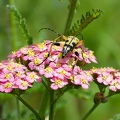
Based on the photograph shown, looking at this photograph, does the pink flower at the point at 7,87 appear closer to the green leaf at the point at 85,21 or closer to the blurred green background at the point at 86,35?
the green leaf at the point at 85,21

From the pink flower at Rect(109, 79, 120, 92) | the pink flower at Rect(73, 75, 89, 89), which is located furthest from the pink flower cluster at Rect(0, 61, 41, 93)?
the pink flower at Rect(109, 79, 120, 92)

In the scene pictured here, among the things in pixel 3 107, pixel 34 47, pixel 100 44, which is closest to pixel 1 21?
A: pixel 3 107

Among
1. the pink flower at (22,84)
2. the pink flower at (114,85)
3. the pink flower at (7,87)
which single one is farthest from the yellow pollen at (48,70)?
the pink flower at (114,85)

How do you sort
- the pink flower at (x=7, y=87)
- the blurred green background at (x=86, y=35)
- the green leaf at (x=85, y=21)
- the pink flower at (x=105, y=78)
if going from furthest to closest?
the blurred green background at (x=86, y=35)
the pink flower at (x=105, y=78)
the green leaf at (x=85, y=21)
the pink flower at (x=7, y=87)

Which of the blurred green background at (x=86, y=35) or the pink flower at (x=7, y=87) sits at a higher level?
the blurred green background at (x=86, y=35)

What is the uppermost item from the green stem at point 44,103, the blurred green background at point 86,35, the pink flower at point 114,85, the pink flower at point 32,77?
the blurred green background at point 86,35

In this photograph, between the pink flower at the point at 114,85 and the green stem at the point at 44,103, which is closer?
the pink flower at the point at 114,85

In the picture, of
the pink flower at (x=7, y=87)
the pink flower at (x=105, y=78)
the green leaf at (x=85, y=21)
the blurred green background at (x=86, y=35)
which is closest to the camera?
the pink flower at (x=7, y=87)
